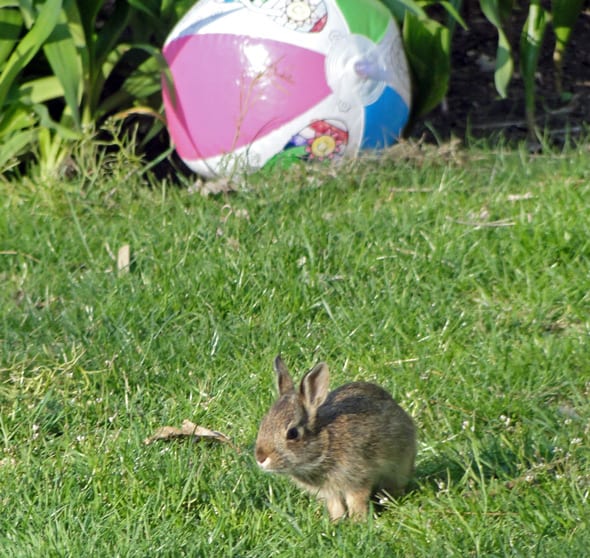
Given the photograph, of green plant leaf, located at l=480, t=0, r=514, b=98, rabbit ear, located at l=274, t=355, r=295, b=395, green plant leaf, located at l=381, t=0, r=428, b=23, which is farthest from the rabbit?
green plant leaf, located at l=381, t=0, r=428, b=23

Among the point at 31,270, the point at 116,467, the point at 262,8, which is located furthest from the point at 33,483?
the point at 262,8

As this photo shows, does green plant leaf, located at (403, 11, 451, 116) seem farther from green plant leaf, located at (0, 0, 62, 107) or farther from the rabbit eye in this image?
the rabbit eye

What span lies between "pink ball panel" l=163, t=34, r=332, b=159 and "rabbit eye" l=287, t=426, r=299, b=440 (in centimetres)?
257

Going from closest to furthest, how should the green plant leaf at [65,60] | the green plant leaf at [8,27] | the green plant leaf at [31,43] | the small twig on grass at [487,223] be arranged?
the small twig on grass at [487,223] → the green plant leaf at [31,43] → the green plant leaf at [65,60] → the green plant leaf at [8,27]

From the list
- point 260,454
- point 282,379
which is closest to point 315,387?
point 282,379

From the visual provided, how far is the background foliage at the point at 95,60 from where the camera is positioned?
5.44 m

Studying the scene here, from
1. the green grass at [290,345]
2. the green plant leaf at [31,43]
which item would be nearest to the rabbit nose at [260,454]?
the green grass at [290,345]

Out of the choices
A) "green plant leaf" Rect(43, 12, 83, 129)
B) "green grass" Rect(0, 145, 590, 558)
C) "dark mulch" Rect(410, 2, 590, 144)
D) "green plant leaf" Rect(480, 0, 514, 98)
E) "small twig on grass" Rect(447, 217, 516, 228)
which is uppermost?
"green plant leaf" Rect(43, 12, 83, 129)

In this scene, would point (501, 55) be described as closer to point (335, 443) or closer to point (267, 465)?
point (335, 443)

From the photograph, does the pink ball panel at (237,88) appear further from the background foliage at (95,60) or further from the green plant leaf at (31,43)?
the green plant leaf at (31,43)

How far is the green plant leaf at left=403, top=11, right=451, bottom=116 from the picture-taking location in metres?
5.80

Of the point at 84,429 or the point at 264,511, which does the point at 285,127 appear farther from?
the point at 264,511

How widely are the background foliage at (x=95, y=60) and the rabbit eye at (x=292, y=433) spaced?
265 centimetres

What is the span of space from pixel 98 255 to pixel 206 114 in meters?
1.02
